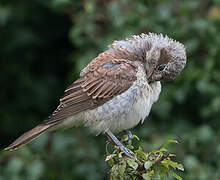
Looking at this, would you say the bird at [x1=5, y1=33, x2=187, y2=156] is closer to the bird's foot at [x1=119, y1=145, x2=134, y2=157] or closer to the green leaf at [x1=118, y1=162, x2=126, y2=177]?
A: the bird's foot at [x1=119, y1=145, x2=134, y2=157]

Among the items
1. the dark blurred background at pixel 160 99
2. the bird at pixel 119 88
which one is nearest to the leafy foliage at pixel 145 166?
the bird at pixel 119 88

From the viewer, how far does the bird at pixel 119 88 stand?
479 cm

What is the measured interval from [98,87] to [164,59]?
617mm

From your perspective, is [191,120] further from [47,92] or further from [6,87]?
[6,87]

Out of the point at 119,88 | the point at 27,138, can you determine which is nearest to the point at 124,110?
the point at 119,88

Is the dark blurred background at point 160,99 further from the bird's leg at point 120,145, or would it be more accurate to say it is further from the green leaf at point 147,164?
the green leaf at point 147,164

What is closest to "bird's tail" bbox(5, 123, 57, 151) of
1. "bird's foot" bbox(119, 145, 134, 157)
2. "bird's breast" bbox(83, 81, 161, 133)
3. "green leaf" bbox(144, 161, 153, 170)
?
"bird's breast" bbox(83, 81, 161, 133)

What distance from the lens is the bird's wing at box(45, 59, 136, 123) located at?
486 centimetres

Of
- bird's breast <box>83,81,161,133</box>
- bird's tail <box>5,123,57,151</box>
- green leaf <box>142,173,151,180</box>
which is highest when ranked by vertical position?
bird's tail <box>5,123,57,151</box>

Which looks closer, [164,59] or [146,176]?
[146,176]

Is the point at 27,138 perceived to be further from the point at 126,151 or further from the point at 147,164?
the point at 147,164

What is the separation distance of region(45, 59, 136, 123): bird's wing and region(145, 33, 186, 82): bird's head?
167mm

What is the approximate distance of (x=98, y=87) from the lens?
4.92m

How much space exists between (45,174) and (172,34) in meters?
2.04
